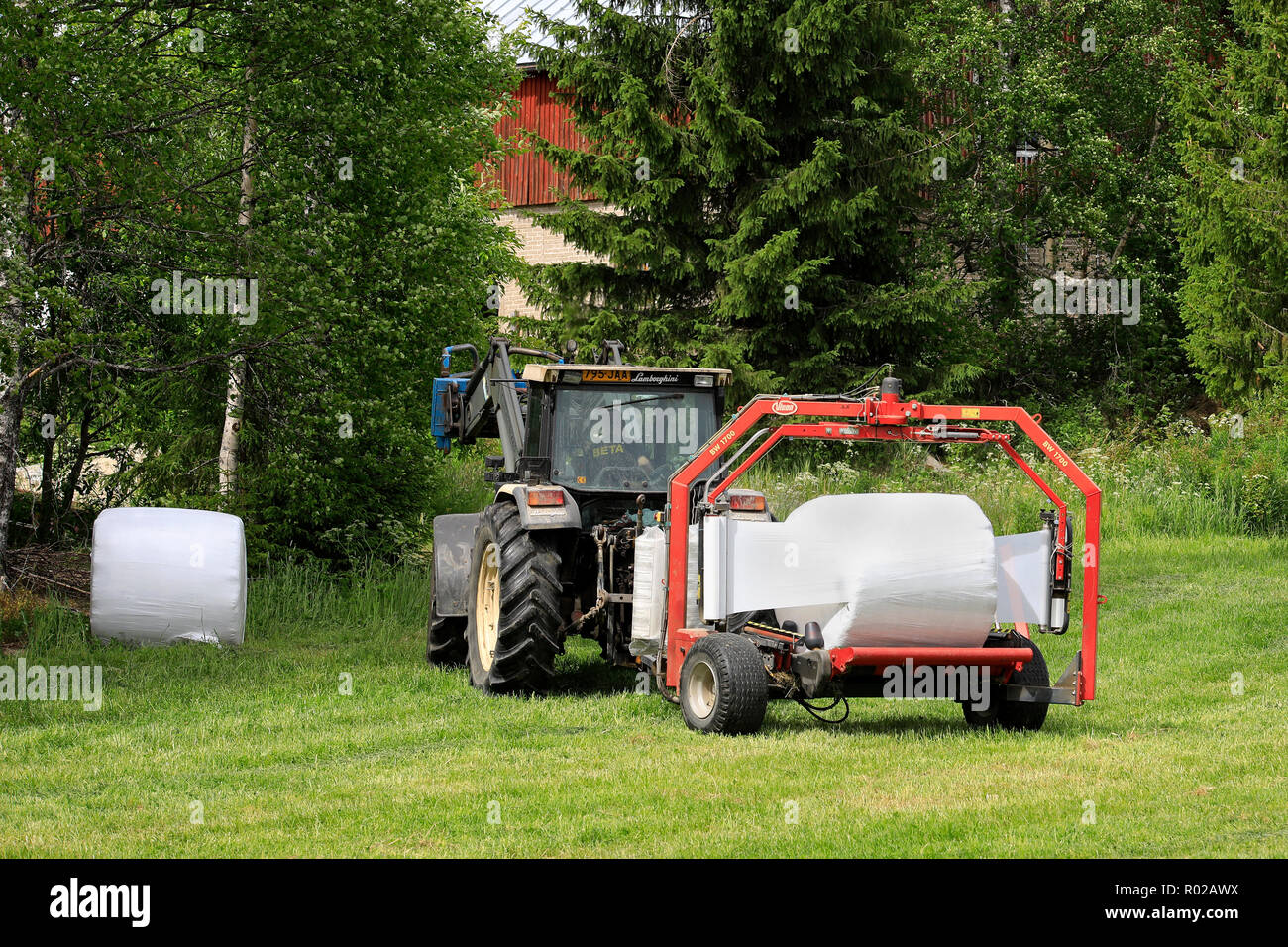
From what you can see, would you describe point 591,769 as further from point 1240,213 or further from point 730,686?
point 1240,213

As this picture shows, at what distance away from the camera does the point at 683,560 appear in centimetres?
991

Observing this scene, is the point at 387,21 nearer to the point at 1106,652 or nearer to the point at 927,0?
the point at 1106,652

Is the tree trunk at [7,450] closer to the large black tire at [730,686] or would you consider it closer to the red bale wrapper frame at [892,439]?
the red bale wrapper frame at [892,439]

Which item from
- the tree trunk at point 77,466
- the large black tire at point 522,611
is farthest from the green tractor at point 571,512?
the tree trunk at point 77,466

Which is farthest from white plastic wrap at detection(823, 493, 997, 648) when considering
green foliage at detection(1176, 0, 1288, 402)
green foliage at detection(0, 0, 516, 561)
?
green foliage at detection(1176, 0, 1288, 402)

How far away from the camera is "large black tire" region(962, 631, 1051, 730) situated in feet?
31.9

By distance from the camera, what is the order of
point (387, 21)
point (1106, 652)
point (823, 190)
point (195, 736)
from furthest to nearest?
point (823, 190) < point (387, 21) < point (1106, 652) < point (195, 736)

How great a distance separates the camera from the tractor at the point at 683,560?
30.4 feet

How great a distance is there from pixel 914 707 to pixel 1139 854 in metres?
4.28

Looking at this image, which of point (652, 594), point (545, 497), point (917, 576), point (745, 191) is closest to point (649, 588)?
point (652, 594)

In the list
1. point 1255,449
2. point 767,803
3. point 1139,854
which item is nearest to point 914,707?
point 767,803

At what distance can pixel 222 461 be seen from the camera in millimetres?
18625

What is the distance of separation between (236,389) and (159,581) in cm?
444

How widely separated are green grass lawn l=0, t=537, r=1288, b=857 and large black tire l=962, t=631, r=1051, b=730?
0.16m
